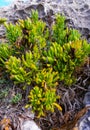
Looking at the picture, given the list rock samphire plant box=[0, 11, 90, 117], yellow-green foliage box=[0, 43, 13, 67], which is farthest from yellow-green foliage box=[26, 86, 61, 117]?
yellow-green foliage box=[0, 43, 13, 67]

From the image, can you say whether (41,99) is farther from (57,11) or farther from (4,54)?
(57,11)

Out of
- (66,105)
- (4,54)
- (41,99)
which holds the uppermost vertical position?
(4,54)

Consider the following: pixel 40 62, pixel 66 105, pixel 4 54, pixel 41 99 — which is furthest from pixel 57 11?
pixel 41 99

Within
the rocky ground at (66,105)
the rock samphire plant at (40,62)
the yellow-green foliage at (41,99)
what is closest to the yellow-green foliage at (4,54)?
the rock samphire plant at (40,62)

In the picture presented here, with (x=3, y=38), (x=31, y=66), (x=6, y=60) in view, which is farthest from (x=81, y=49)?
(x=3, y=38)

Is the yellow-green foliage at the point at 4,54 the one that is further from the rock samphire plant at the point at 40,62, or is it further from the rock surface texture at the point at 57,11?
the rock surface texture at the point at 57,11
